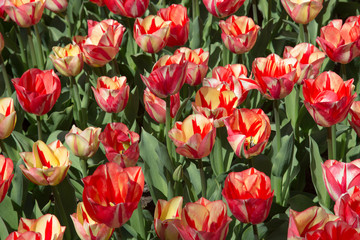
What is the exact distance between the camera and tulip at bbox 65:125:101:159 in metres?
1.49

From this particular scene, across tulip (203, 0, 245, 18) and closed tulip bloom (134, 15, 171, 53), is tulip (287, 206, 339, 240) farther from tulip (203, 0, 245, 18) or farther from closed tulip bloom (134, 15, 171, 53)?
tulip (203, 0, 245, 18)

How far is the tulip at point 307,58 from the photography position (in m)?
1.65

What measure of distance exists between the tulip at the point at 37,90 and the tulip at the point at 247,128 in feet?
1.69

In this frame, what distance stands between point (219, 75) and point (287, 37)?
80 cm

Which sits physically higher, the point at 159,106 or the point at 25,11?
the point at 25,11

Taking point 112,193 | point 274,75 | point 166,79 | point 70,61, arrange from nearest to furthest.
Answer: point 112,193 → point 166,79 → point 274,75 → point 70,61

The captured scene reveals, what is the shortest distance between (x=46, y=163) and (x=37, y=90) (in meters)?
0.37

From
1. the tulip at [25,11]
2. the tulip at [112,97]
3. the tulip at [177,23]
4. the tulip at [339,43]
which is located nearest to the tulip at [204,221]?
the tulip at [112,97]

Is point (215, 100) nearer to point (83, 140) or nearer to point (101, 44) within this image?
point (83, 140)

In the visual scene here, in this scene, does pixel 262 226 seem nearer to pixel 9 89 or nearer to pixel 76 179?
pixel 76 179

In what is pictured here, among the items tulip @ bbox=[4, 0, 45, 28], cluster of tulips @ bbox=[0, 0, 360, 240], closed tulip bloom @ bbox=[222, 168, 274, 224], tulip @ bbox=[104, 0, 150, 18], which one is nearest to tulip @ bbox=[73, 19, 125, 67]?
cluster of tulips @ bbox=[0, 0, 360, 240]

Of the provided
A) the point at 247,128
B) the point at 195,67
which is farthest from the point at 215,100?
the point at 195,67

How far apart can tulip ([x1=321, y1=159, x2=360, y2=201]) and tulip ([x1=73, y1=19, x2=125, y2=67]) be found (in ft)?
2.74

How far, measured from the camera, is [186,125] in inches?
55.1
